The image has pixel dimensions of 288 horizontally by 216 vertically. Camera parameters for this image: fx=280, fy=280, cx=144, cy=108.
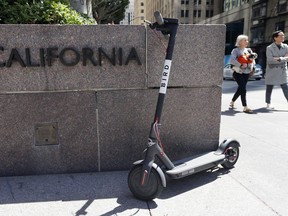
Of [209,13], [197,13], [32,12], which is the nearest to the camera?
[32,12]

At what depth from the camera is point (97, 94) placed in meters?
3.27

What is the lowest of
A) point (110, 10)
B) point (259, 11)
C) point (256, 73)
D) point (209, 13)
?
point (256, 73)

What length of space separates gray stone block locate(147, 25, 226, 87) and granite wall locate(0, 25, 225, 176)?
1 centimetres

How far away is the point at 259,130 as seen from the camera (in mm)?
5207

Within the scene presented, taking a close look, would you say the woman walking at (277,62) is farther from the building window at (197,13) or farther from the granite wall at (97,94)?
the building window at (197,13)

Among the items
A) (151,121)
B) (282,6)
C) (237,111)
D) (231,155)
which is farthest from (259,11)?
(151,121)

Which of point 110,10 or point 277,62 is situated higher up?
point 110,10

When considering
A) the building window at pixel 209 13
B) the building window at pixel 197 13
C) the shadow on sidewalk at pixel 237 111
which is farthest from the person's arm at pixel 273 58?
the building window at pixel 197 13

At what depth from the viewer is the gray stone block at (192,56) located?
3.28m

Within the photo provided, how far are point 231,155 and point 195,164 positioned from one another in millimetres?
655

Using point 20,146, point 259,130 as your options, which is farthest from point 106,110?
point 259,130

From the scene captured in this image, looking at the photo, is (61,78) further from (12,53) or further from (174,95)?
(174,95)

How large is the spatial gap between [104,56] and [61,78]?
0.55 m

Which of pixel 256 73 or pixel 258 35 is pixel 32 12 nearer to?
pixel 256 73
